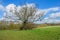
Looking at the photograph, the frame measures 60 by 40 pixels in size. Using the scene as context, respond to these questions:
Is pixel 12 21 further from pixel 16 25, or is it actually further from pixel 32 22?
pixel 32 22

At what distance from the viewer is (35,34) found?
25.3ft

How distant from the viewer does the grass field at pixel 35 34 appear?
734cm

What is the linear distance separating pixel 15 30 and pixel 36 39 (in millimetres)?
1546

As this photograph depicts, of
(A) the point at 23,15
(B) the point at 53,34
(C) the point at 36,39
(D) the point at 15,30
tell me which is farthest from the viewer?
(A) the point at 23,15

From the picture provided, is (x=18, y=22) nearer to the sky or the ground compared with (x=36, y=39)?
nearer to the sky

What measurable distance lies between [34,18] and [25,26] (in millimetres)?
659

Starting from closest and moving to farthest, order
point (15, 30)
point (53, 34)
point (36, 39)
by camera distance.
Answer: point (36, 39)
point (53, 34)
point (15, 30)

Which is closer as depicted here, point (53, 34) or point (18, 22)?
point (53, 34)

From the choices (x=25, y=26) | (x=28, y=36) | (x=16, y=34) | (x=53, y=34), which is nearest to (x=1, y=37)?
(x=16, y=34)

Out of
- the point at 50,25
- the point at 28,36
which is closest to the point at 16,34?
the point at 28,36

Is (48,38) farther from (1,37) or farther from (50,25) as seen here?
(1,37)

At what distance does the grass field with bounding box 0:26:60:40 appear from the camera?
289 inches

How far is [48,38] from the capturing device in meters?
7.34

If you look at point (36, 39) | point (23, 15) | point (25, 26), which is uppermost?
point (23, 15)
